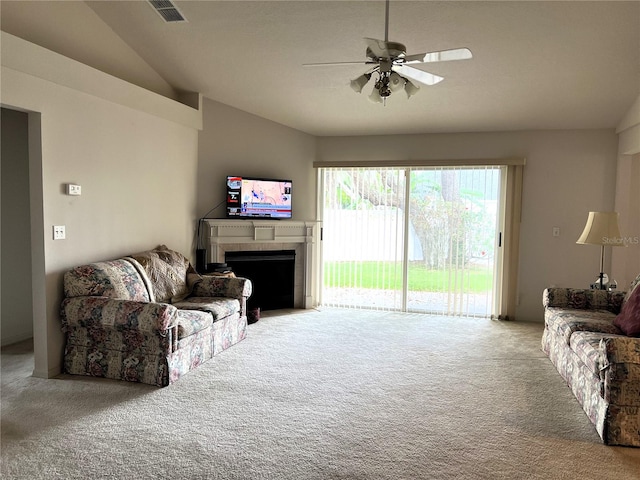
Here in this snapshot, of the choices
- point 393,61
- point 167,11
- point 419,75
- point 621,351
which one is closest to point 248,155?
point 167,11

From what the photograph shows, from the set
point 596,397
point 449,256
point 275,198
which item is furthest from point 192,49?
point 596,397

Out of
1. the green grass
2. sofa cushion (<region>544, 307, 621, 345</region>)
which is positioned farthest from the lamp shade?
the green grass

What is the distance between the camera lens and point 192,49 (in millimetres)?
4484

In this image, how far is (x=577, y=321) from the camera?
3.72m

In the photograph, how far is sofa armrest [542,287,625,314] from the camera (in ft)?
13.9

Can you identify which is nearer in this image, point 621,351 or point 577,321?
point 621,351

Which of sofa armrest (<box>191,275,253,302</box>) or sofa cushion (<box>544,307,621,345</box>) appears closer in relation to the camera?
sofa cushion (<box>544,307,621,345</box>)

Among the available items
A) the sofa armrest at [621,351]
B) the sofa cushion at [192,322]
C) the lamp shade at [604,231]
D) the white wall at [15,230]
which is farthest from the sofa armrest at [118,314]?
the lamp shade at [604,231]

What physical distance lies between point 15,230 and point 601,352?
5112 mm

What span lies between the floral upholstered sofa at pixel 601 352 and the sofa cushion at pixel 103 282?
3496 mm

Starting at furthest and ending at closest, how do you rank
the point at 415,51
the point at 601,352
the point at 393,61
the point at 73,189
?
1. the point at 415,51
2. the point at 73,189
3. the point at 393,61
4. the point at 601,352

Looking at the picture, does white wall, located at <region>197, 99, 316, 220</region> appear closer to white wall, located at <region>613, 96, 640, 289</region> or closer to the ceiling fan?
the ceiling fan

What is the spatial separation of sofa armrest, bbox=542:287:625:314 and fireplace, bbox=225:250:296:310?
319cm

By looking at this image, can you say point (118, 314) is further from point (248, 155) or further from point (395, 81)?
point (248, 155)
